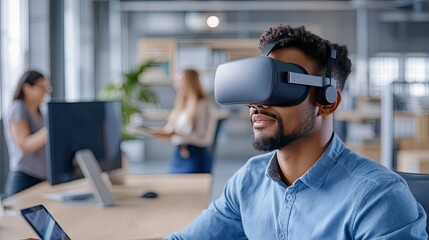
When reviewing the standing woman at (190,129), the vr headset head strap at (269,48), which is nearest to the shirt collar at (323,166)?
the vr headset head strap at (269,48)

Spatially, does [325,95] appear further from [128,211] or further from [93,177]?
[93,177]

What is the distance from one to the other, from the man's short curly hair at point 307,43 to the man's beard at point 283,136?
12 centimetres

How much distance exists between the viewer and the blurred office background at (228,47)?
7.98m

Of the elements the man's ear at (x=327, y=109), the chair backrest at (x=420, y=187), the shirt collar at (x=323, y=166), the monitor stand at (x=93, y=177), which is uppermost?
the man's ear at (x=327, y=109)

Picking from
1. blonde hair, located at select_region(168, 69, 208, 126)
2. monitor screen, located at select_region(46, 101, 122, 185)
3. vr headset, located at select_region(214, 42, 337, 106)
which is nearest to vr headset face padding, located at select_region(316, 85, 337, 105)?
vr headset, located at select_region(214, 42, 337, 106)

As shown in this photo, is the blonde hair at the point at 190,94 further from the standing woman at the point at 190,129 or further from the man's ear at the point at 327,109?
the man's ear at the point at 327,109

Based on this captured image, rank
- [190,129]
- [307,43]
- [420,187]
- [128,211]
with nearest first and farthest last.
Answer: [307,43]
[420,187]
[128,211]
[190,129]

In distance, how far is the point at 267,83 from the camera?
4.25 feet

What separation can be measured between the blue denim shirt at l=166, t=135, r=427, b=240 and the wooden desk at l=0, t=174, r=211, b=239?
48 centimetres

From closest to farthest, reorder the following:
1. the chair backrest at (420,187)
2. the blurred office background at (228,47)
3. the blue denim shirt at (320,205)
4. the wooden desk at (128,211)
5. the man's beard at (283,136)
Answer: the blue denim shirt at (320,205) < the man's beard at (283,136) < the chair backrest at (420,187) < the wooden desk at (128,211) < the blurred office background at (228,47)

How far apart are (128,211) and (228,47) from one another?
7.05m

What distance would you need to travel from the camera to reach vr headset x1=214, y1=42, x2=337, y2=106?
130cm

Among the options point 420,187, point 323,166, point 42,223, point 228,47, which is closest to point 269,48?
point 323,166

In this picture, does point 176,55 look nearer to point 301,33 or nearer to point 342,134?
point 342,134
